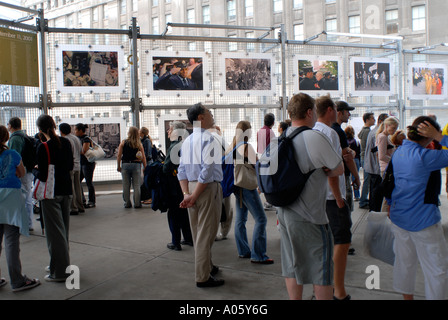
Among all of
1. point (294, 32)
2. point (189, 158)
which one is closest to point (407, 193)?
point (189, 158)

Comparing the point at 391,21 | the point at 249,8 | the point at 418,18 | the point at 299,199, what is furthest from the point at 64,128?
the point at 249,8

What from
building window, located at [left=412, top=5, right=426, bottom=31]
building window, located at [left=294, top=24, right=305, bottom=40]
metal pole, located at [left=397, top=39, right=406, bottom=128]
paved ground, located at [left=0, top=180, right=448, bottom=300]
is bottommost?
paved ground, located at [left=0, top=180, right=448, bottom=300]

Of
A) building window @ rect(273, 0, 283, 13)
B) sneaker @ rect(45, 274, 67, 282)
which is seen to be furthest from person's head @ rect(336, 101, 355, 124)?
building window @ rect(273, 0, 283, 13)

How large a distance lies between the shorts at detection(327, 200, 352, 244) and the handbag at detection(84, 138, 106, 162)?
621cm

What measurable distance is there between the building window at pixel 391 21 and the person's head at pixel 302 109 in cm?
3969

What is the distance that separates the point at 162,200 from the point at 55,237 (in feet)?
5.35

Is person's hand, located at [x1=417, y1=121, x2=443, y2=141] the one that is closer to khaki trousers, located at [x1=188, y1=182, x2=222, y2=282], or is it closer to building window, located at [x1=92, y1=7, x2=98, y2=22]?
khaki trousers, located at [x1=188, y1=182, x2=222, y2=282]

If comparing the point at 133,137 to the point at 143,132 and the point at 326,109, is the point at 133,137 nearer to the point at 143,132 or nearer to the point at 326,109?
the point at 143,132

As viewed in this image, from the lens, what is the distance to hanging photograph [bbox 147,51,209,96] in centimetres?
964

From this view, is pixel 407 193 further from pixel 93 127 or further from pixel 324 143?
pixel 93 127

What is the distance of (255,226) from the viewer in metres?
5.20

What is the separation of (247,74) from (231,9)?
134ft

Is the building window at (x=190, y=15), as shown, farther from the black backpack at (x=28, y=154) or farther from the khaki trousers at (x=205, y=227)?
the khaki trousers at (x=205, y=227)

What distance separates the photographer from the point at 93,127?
9.41 meters
